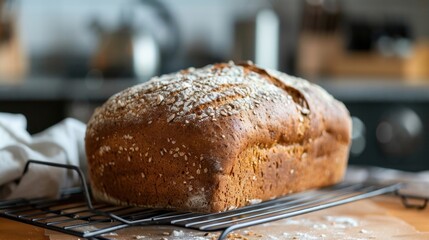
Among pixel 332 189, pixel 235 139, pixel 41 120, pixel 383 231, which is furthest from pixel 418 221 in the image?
pixel 41 120

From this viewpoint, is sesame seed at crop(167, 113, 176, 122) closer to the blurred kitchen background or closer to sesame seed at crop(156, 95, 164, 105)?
sesame seed at crop(156, 95, 164, 105)

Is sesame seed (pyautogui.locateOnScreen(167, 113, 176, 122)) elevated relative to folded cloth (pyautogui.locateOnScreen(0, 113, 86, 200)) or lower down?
elevated

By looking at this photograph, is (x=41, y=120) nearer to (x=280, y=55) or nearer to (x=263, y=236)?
(x=280, y=55)

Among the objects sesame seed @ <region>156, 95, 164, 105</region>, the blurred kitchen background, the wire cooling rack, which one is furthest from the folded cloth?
the blurred kitchen background

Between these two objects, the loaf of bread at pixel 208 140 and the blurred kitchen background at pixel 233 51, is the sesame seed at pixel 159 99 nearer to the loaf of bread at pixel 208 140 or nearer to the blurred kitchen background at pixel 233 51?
the loaf of bread at pixel 208 140

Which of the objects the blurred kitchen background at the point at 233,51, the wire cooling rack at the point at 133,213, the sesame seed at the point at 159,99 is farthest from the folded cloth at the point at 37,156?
the blurred kitchen background at the point at 233,51

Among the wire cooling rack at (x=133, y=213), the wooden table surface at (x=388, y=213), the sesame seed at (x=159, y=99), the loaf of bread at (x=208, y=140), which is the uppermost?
the sesame seed at (x=159, y=99)
